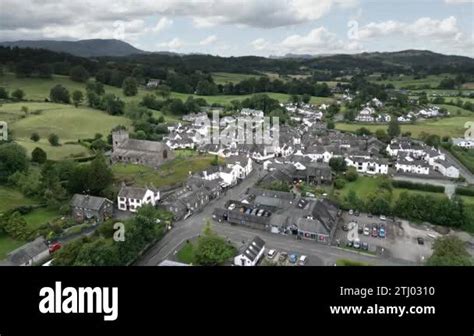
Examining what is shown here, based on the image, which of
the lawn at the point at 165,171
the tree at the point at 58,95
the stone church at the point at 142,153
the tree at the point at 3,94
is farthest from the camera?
the tree at the point at 58,95

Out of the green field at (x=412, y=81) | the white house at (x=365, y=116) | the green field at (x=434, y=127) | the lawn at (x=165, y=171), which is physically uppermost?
the green field at (x=412, y=81)

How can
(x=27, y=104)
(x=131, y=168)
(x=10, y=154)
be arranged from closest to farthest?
(x=10, y=154) < (x=131, y=168) < (x=27, y=104)

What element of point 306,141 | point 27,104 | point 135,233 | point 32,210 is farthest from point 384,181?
point 27,104

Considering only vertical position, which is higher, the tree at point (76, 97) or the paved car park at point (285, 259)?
the tree at point (76, 97)

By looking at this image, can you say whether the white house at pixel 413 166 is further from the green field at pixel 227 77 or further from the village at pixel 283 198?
the green field at pixel 227 77

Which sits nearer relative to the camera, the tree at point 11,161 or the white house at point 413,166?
the tree at point 11,161

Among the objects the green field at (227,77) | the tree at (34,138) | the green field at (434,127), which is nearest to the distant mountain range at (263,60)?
the green field at (227,77)

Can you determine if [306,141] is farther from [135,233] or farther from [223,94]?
[223,94]
